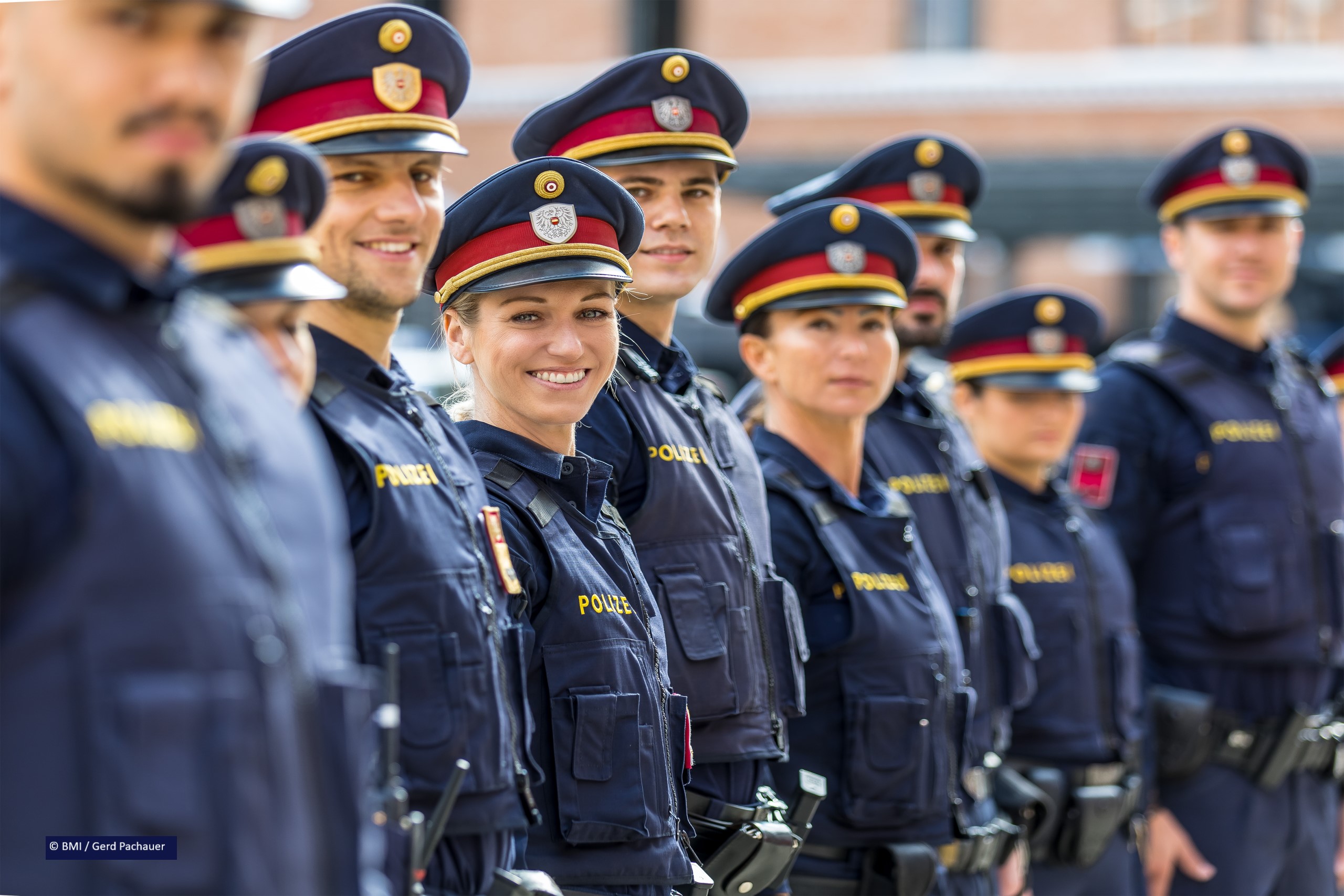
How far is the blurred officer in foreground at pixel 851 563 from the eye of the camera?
153 inches

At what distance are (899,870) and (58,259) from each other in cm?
270

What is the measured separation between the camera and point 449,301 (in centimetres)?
325

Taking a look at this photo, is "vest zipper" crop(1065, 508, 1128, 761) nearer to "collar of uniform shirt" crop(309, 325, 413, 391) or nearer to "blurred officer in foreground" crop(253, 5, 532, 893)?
"blurred officer in foreground" crop(253, 5, 532, 893)

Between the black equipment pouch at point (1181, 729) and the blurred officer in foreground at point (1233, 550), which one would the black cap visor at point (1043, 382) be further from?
the black equipment pouch at point (1181, 729)

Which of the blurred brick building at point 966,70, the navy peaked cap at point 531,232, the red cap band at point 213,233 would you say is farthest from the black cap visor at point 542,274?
the blurred brick building at point 966,70


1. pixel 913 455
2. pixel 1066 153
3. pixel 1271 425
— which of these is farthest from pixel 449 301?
pixel 1066 153

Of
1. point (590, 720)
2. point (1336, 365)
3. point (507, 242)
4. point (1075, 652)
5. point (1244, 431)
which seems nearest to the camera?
point (590, 720)

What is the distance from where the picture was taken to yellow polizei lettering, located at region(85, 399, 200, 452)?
1567mm

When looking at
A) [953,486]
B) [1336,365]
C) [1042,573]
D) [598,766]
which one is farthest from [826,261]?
[1336,365]

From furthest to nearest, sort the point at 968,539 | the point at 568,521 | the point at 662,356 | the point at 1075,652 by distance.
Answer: the point at 1075,652
the point at 968,539
the point at 662,356
the point at 568,521

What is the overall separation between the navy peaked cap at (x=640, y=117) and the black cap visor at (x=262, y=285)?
177 cm

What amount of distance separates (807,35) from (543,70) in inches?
Answer: 121

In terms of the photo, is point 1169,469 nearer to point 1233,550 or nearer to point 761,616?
point 1233,550

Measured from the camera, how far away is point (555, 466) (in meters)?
3.08
